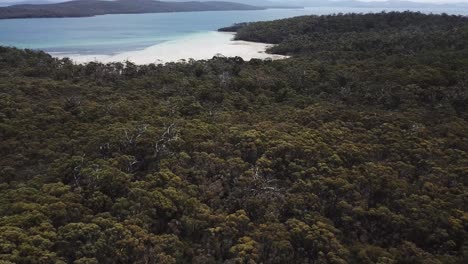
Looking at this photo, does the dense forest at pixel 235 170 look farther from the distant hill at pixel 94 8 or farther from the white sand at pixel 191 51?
the distant hill at pixel 94 8

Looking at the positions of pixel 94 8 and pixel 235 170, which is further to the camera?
pixel 94 8

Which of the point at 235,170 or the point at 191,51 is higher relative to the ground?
the point at 191,51

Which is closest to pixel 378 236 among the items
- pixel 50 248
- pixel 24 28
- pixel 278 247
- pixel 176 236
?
pixel 278 247

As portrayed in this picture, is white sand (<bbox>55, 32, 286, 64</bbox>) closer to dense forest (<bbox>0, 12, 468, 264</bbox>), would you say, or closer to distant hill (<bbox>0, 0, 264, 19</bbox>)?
dense forest (<bbox>0, 12, 468, 264</bbox>)

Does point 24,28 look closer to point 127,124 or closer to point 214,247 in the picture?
point 127,124

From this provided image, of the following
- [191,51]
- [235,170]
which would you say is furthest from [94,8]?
[235,170]

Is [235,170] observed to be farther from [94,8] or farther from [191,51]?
[94,8]

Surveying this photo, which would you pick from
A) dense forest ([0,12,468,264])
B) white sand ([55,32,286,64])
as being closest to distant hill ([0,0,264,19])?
white sand ([55,32,286,64])
